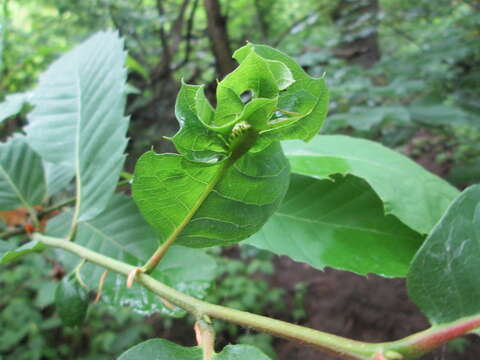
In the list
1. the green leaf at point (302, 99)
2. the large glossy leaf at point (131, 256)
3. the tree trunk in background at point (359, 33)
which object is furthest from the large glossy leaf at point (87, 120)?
the tree trunk in background at point (359, 33)

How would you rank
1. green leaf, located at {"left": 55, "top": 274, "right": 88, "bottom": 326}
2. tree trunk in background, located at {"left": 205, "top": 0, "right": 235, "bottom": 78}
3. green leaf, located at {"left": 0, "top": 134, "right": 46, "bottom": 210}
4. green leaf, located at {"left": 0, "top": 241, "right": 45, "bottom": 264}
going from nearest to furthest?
green leaf, located at {"left": 0, "top": 241, "right": 45, "bottom": 264}
green leaf, located at {"left": 55, "top": 274, "right": 88, "bottom": 326}
green leaf, located at {"left": 0, "top": 134, "right": 46, "bottom": 210}
tree trunk in background, located at {"left": 205, "top": 0, "right": 235, "bottom": 78}

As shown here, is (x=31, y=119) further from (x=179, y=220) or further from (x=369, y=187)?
(x=369, y=187)

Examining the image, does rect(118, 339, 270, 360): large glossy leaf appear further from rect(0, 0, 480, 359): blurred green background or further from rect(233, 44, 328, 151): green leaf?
rect(0, 0, 480, 359): blurred green background

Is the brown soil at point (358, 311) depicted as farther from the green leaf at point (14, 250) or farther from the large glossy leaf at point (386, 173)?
the green leaf at point (14, 250)

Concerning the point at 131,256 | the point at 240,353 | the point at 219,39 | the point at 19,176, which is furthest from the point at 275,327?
the point at 219,39

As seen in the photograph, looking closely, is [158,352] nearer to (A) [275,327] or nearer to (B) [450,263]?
(A) [275,327]

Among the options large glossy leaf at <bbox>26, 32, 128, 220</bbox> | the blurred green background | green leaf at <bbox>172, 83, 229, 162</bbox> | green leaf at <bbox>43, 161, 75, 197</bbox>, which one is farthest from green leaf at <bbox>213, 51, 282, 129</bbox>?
the blurred green background
